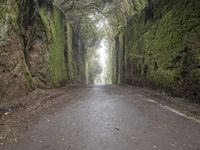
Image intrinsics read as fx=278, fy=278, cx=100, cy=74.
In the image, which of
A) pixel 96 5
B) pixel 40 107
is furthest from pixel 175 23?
pixel 96 5

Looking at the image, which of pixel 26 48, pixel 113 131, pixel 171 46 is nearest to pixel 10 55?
pixel 26 48

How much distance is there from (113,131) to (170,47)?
242 inches

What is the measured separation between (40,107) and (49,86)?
461 cm

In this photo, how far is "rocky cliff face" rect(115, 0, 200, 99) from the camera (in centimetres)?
860

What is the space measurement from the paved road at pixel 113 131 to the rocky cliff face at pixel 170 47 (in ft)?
6.72

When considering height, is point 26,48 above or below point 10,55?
above

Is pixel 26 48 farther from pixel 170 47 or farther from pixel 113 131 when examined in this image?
pixel 113 131

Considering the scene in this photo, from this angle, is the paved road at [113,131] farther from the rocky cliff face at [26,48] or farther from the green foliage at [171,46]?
the green foliage at [171,46]

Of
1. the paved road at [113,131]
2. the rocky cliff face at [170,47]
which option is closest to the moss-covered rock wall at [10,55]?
the paved road at [113,131]

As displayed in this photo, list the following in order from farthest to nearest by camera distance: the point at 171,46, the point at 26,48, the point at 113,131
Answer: the point at 26,48 → the point at 171,46 → the point at 113,131

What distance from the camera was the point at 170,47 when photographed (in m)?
10.7

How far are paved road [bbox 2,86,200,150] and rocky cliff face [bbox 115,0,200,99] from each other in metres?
2.05

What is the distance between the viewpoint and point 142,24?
16.1 meters

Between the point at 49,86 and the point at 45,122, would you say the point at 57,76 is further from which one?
the point at 45,122
